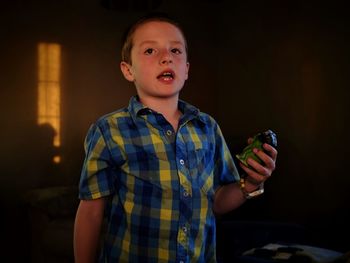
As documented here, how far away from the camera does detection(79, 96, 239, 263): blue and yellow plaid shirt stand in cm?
86

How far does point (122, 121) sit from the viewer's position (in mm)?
921

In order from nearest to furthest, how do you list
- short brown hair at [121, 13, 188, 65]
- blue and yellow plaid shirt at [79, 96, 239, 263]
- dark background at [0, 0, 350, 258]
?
blue and yellow plaid shirt at [79, 96, 239, 263]
short brown hair at [121, 13, 188, 65]
dark background at [0, 0, 350, 258]

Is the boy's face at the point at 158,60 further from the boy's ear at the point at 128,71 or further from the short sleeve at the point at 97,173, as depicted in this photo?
the short sleeve at the point at 97,173

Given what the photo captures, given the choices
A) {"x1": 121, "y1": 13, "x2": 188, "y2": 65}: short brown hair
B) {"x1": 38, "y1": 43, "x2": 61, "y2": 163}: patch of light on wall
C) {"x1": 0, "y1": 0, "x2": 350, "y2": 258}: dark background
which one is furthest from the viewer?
{"x1": 38, "y1": 43, "x2": 61, "y2": 163}: patch of light on wall

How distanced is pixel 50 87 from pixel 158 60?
2809 millimetres

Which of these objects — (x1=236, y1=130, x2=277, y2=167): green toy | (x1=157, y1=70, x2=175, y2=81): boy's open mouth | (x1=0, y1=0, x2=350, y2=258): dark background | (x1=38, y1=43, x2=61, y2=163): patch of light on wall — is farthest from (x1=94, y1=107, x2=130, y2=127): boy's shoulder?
(x1=38, y1=43, x2=61, y2=163): patch of light on wall

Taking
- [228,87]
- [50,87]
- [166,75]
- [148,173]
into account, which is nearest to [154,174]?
[148,173]

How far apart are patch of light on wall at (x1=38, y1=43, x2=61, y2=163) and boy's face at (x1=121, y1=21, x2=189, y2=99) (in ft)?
8.94

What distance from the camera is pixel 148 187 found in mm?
864

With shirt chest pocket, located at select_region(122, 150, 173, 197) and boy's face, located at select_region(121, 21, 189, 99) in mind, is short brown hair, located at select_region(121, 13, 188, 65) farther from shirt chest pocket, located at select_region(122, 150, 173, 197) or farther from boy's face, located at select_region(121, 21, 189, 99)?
shirt chest pocket, located at select_region(122, 150, 173, 197)

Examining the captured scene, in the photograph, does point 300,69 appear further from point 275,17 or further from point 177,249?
point 177,249

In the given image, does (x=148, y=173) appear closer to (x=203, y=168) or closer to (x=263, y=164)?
(x=203, y=168)

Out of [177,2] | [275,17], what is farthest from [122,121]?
[177,2]

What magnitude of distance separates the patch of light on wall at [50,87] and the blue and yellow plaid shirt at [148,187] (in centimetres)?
277
